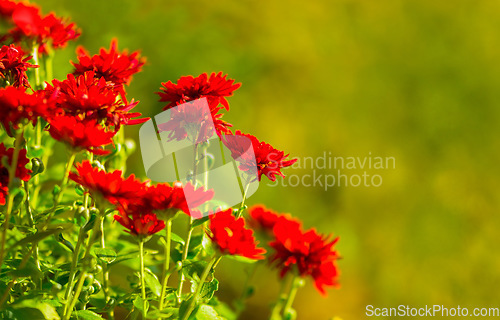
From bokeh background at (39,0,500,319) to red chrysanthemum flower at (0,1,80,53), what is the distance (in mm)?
1115

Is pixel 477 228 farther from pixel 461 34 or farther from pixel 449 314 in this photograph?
pixel 461 34

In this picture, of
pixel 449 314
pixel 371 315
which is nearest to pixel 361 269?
pixel 371 315

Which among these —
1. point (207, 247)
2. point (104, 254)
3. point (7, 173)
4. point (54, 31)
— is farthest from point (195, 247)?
point (54, 31)

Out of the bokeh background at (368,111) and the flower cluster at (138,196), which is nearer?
the flower cluster at (138,196)

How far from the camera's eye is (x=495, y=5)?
2.22m

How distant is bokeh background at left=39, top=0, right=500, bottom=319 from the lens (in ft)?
6.59

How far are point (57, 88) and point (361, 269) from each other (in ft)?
5.59

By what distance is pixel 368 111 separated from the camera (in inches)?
84.2

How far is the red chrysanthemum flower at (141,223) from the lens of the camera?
55 cm
